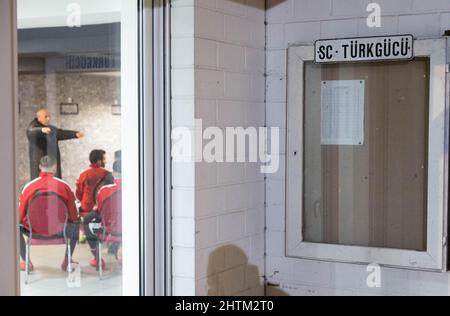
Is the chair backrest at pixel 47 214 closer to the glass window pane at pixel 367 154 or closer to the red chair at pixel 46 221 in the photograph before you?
the red chair at pixel 46 221

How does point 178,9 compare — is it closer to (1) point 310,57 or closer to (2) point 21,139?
(1) point 310,57

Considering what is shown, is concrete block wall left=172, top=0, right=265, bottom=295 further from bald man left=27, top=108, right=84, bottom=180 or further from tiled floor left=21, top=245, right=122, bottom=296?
bald man left=27, top=108, right=84, bottom=180

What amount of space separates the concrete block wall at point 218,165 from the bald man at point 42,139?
63 centimetres

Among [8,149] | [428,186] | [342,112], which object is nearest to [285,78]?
[342,112]

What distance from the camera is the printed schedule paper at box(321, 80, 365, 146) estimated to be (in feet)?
11.1

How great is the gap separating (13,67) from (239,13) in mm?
1405

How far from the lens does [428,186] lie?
3205 mm

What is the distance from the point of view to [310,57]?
3.38 meters

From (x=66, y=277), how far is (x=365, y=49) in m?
1.75

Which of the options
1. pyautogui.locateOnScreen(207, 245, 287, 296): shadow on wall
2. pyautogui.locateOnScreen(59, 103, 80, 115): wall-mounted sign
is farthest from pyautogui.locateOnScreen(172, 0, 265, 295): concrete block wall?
pyautogui.locateOnScreen(59, 103, 80, 115): wall-mounted sign

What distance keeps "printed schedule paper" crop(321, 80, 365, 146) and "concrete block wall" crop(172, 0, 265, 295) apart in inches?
13.3

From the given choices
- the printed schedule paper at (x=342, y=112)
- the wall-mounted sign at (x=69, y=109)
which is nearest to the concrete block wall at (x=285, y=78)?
the printed schedule paper at (x=342, y=112)

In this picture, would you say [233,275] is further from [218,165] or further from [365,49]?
[365,49]

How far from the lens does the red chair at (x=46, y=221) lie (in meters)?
2.49
